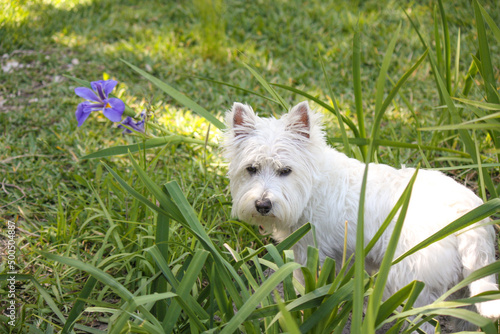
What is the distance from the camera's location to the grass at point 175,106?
2.50 m

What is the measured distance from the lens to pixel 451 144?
3.66 m

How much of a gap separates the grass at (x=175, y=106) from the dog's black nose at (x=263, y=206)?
311 millimetres

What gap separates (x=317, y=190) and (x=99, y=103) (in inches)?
57.3

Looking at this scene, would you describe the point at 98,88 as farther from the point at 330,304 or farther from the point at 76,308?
the point at 330,304

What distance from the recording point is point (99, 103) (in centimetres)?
270

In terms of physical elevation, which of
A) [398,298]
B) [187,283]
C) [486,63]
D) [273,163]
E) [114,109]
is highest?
[486,63]

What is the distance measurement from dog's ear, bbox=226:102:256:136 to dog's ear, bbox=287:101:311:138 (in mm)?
227

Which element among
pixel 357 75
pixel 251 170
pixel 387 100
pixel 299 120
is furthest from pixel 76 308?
pixel 357 75

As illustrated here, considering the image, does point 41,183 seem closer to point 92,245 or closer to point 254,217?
point 92,245

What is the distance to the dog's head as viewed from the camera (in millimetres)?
2375

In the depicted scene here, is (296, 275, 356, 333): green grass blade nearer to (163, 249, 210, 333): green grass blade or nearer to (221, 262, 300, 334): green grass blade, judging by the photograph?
(221, 262, 300, 334): green grass blade

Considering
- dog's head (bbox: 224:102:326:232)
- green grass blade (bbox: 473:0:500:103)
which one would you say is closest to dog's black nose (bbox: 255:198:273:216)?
dog's head (bbox: 224:102:326:232)

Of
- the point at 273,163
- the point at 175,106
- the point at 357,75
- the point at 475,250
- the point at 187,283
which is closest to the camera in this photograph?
the point at 187,283

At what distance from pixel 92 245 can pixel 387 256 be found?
83.5 inches
